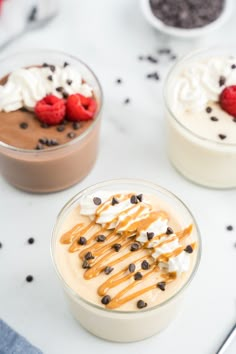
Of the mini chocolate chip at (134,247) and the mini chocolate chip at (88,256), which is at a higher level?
the mini chocolate chip at (88,256)

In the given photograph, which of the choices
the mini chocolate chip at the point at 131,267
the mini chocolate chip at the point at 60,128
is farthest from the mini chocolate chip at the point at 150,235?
the mini chocolate chip at the point at 60,128

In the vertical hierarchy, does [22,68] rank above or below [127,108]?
above

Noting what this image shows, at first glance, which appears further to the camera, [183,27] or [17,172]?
[183,27]

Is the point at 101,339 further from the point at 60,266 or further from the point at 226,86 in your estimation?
the point at 226,86

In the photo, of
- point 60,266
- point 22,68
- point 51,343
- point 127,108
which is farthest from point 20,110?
point 51,343

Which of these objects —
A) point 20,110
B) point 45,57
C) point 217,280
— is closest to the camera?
point 217,280

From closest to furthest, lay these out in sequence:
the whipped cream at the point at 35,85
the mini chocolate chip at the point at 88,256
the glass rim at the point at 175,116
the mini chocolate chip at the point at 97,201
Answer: the mini chocolate chip at the point at 88,256
the mini chocolate chip at the point at 97,201
the glass rim at the point at 175,116
the whipped cream at the point at 35,85

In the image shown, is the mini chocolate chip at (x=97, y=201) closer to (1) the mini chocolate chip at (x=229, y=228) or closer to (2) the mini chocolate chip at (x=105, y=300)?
(2) the mini chocolate chip at (x=105, y=300)
